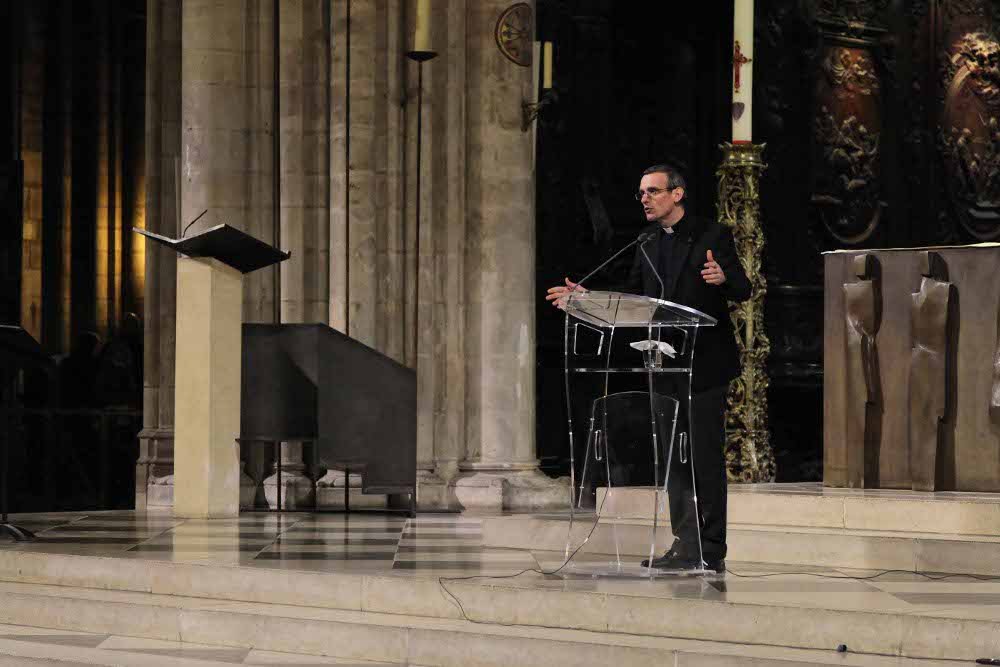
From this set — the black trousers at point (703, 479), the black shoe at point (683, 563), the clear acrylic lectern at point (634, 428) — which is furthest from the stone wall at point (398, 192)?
the black trousers at point (703, 479)

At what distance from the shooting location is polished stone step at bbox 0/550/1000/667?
4.79 m

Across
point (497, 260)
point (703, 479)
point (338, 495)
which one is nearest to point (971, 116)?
point (497, 260)

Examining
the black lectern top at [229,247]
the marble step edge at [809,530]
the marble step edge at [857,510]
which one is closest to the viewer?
the marble step edge at [809,530]

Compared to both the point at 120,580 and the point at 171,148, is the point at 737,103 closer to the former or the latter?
the point at 120,580

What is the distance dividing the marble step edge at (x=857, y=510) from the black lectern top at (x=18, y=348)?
8.86 feet

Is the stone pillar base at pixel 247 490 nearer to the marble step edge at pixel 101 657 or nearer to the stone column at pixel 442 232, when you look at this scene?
the stone column at pixel 442 232

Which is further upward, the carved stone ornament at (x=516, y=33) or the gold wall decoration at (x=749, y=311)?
the carved stone ornament at (x=516, y=33)

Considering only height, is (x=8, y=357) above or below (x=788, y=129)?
below

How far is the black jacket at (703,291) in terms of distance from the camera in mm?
5789

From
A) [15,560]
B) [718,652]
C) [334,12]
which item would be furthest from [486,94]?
[718,652]

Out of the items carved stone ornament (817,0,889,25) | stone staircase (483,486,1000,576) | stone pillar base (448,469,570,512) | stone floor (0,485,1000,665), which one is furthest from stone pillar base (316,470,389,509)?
carved stone ornament (817,0,889,25)

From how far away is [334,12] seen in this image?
1020 centimetres

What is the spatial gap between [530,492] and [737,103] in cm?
313

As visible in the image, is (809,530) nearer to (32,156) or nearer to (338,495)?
(338,495)
